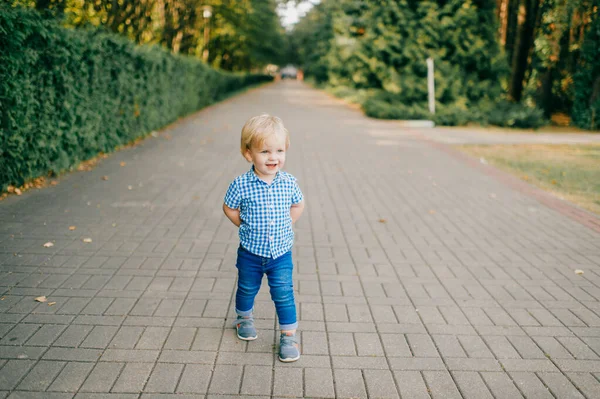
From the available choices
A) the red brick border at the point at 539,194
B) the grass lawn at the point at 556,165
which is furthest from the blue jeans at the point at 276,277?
the grass lawn at the point at 556,165

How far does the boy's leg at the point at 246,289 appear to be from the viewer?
3018 millimetres

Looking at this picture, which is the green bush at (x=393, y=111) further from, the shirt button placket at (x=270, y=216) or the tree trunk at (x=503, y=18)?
the shirt button placket at (x=270, y=216)

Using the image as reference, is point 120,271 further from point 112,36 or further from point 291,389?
point 112,36

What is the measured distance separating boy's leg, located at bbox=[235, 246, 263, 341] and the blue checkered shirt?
0.08m

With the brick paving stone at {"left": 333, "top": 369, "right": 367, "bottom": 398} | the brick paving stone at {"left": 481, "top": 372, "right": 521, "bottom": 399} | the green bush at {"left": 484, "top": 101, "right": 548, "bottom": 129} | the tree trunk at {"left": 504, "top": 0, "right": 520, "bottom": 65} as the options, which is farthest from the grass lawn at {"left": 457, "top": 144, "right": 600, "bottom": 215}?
the tree trunk at {"left": 504, "top": 0, "right": 520, "bottom": 65}

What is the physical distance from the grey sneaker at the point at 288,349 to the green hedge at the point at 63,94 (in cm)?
487

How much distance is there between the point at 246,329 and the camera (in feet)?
10.7

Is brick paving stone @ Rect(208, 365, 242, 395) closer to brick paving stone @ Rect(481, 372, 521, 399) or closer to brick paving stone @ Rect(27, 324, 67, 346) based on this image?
brick paving stone @ Rect(27, 324, 67, 346)

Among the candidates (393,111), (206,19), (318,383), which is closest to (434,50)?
(393,111)

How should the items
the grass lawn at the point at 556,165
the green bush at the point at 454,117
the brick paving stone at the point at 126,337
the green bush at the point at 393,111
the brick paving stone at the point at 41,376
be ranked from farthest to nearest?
the green bush at the point at 393,111, the green bush at the point at 454,117, the grass lawn at the point at 556,165, the brick paving stone at the point at 126,337, the brick paving stone at the point at 41,376

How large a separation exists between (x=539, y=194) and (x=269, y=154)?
6.30m

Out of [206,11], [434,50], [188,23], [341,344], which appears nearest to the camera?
[341,344]

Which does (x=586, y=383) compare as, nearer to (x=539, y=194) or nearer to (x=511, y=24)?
(x=539, y=194)

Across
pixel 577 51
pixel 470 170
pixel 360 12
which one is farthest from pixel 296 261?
pixel 360 12
